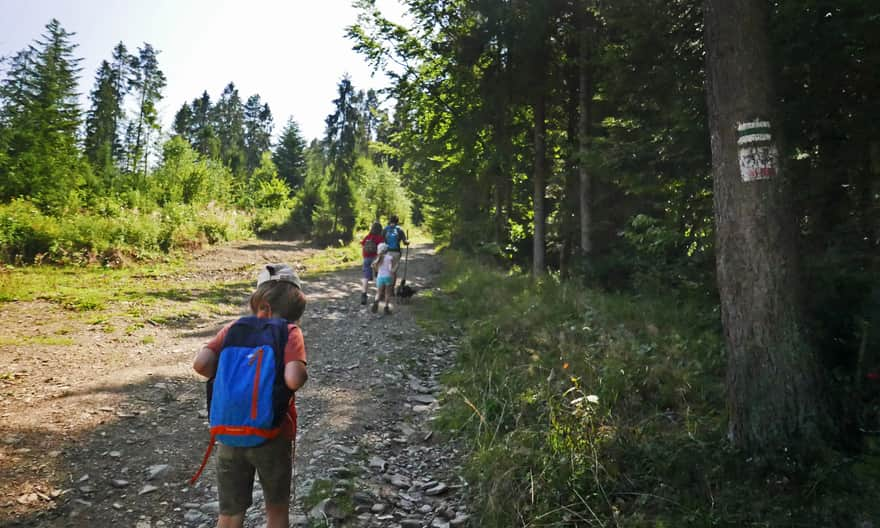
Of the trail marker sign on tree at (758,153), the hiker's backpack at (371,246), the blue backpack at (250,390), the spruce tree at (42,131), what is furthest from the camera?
the spruce tree at (42,131)

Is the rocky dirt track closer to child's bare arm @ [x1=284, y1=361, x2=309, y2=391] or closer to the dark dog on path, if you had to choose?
child's bare arm @ [x1=284, y1=361, x2=309, y2=391]

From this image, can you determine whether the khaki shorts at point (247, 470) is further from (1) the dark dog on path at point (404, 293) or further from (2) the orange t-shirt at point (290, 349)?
(1) the dark dog on path at point (404, 293)

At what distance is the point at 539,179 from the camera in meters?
14.8

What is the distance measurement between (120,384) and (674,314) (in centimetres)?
833

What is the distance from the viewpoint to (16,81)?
3044 cm

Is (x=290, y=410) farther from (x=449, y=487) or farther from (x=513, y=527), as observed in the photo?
(x=449, y=487)

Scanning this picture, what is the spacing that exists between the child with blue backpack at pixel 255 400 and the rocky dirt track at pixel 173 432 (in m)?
1.04

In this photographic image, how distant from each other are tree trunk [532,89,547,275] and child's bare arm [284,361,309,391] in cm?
1250

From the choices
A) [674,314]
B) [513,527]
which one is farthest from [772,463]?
[674,314]

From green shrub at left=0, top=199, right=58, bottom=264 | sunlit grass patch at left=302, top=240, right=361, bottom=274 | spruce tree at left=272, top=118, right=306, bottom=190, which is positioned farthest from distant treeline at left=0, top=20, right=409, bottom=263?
spruce tree at left=272, top=118, right=306, bottom=190

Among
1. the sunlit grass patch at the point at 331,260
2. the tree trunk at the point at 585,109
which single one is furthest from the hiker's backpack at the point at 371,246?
the sunlit grass patch at the point at 331,260

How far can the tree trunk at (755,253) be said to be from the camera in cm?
368

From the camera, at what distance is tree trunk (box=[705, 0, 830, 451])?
3682 mm

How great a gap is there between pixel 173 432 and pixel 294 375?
3.67 metres
